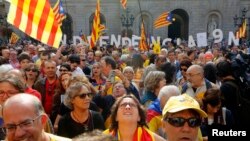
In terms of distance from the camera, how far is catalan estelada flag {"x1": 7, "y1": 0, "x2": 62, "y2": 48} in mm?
5781

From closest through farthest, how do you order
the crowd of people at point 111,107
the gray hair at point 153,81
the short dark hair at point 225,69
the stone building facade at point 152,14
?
the crowd of people at point 111,107 → the gray hair at point 153,81 → the short dark hair at point 225,69 → the stone building facade at point 152,14

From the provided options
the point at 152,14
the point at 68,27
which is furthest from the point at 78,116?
the point at 68,27

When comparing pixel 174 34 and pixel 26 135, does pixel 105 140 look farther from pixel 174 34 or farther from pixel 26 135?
pixel 174 34

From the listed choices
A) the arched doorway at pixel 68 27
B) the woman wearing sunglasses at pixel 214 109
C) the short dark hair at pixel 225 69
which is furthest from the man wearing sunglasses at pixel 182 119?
the arched doorway at pixel 68 27

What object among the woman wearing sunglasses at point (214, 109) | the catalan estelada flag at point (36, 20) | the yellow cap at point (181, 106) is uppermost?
the catalan estelada flag at point (36, 20)

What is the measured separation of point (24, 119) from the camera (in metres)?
2.96

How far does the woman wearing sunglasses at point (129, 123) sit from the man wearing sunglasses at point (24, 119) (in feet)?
3.69

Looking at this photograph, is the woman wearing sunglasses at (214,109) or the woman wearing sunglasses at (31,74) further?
the woman wearing sunglasses at (31,74)

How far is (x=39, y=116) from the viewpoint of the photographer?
3064mm

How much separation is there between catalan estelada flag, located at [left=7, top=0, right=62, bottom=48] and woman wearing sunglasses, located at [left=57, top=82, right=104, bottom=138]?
1323mm

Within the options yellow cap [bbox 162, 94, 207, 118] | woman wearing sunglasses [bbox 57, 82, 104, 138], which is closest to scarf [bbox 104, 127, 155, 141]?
woman wearing sunglasses [bbox 57, 82, 104, 138]

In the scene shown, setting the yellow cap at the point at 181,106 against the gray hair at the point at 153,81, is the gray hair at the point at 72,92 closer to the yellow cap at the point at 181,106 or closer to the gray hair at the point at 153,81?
the gray hair at the point at 153,81

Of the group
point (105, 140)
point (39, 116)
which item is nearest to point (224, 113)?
point (39, 116)

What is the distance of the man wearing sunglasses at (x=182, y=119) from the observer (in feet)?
10.4
